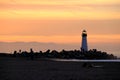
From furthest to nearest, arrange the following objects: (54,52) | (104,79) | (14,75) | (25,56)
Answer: (54,52) < (25,56) < (14,75) < (104,79)

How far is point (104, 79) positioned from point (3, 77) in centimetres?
429

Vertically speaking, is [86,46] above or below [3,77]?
above

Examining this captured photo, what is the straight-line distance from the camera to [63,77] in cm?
2612

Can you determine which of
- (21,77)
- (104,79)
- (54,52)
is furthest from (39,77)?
(54,52)

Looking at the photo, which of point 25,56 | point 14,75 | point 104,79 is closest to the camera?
point 104,79

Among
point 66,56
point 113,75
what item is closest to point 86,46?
point 66,56

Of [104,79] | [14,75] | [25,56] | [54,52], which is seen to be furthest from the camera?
[54,52]

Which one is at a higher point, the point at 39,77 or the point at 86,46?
the point at 86,46

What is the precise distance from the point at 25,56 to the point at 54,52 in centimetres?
437

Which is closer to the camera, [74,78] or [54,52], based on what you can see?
[74,78]

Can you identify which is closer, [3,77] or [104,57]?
[3,77]

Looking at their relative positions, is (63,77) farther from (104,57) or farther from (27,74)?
(104,57)

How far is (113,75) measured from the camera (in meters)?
27.7

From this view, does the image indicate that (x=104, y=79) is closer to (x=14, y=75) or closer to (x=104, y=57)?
(x=14, y=75)
